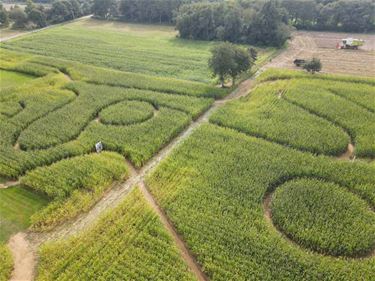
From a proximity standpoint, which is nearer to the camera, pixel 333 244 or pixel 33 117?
pixel 333 244

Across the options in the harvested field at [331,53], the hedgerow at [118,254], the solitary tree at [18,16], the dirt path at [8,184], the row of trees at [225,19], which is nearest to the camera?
the hedgerow at [118,254]

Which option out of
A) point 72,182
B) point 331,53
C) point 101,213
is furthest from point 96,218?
point 331,53

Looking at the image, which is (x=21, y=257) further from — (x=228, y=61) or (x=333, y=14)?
(x=333, y=14)

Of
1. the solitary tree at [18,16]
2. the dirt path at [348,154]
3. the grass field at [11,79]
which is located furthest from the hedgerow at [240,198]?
the solitary tree at [18,16]

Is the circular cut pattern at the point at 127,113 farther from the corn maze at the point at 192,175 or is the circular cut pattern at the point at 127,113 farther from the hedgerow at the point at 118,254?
the hedgerow at the point at 118,254

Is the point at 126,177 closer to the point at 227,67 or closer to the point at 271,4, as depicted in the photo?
the point at 227,67

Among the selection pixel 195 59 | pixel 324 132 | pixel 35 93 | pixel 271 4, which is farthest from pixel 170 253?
pixel 271 4
